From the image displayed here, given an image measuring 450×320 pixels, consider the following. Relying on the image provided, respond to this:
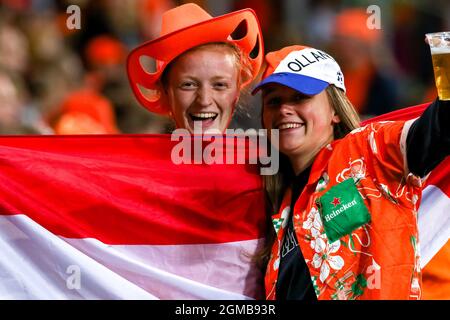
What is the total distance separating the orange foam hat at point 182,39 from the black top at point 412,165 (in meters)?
0.73

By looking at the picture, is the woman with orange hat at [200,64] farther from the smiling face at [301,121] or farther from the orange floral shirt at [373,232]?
the orange floral shirt at [373,232]

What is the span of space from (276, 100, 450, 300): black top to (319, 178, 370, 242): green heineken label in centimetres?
14

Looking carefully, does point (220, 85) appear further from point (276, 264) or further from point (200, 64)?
point (276, 264)

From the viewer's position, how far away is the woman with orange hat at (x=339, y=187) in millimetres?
2910

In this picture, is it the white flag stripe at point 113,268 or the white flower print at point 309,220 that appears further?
the white flag stripe at point 113,268

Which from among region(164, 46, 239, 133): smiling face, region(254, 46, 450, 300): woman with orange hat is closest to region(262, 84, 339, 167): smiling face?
region(254, 46, 450, 300): woman with orange hat

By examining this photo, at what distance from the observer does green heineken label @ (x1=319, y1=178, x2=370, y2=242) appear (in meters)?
2.99

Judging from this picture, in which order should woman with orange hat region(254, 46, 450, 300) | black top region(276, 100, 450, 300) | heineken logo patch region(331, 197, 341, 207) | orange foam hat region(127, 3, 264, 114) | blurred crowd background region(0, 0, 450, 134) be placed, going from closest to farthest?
black top region(276, 100, 450, 300)
woman with orange hat region(254, 46, 450, 300)
heineken logo patch region(331, 197, 341, 207)
orange foam hat region(127, 3, 264, 114)
blurred crowd background region(0, 0, 450, 134)

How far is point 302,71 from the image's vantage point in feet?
10.6

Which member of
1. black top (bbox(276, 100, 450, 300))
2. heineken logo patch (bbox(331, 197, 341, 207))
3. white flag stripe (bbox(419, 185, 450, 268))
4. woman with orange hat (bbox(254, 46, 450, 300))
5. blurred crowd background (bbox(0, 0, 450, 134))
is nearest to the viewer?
black top (bbox(276, 100, 450, 300))

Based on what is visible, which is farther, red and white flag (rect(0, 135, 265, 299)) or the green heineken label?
red and white flag (rect(0, 135, 265, 299))

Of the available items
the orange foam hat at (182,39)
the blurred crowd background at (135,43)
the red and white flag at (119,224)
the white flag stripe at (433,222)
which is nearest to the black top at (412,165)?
the red and white flag at (119,224)

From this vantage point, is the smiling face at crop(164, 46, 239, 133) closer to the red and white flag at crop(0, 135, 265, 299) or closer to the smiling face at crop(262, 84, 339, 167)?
the red and white flag at crop(0, 135, 265, 299)
